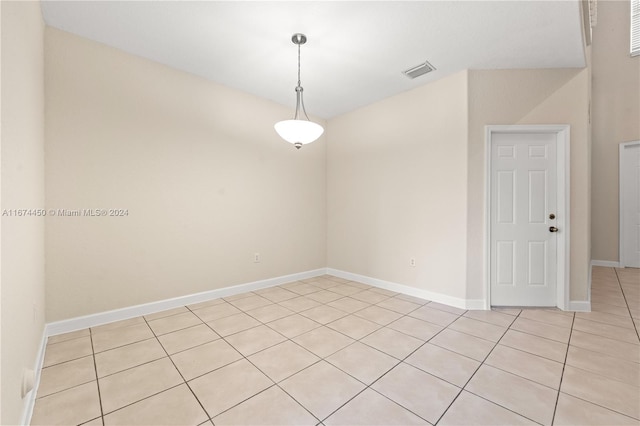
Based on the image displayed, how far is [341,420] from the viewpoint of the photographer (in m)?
1.52

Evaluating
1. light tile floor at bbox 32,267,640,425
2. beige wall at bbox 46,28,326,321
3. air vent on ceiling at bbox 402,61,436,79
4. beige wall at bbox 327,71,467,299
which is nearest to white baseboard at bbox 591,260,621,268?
light tile floor at bbox 32,267,640,425

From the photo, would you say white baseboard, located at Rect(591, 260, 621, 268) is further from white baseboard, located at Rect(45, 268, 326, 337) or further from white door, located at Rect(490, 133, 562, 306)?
white baseboard, located at Rect(45, 268, 326, 337)

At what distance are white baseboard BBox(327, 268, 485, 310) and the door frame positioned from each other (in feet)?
0.59

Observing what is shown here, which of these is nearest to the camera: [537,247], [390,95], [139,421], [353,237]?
[139,421]

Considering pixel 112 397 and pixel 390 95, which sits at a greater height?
pixel 390 95

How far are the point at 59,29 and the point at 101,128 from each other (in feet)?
3.03

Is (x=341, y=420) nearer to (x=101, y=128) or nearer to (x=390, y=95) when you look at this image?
(x=101, y=128)

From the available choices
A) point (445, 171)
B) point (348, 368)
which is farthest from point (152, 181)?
point (445, 171)

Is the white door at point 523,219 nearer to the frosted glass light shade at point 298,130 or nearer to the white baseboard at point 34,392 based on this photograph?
the frosted glass light shade at point 298,130

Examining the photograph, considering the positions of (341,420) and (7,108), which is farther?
(341,420)

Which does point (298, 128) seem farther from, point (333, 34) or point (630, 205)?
point (630, 205)

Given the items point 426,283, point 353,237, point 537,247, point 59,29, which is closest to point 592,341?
point 537,247

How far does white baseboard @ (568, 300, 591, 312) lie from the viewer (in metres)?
3.11

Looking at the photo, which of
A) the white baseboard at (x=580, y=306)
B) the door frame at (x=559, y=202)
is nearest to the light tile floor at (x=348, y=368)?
the white baseboard at (x=580, y=306)
